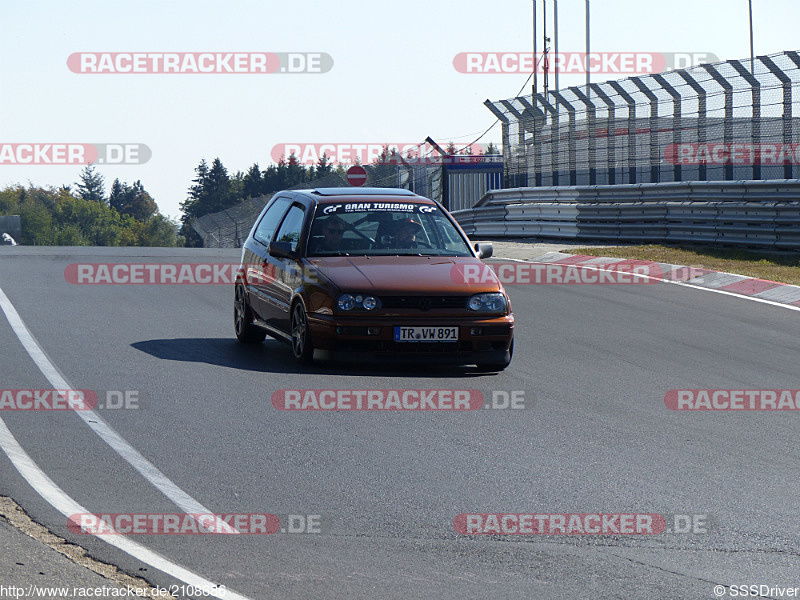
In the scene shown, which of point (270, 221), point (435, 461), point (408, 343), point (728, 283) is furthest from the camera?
point (728, 283)

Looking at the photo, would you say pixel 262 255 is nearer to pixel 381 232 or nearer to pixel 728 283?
pixel 381 232

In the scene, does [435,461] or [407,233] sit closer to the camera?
[435,461]

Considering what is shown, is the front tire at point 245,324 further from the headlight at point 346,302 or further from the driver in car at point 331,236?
the headlight at point 346,302

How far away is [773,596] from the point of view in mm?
4344

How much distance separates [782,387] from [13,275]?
41.7ft

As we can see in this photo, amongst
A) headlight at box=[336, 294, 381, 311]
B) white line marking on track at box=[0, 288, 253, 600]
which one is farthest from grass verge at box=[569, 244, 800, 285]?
white line marking on track at box=[0, 288, 253, 600]

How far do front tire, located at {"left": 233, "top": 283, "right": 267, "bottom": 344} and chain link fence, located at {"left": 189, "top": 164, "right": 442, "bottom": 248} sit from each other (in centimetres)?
1820

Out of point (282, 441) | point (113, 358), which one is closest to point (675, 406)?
point (282, 441)

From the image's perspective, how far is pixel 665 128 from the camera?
22.2 metres

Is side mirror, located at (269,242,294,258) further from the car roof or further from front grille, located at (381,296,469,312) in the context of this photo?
front grille, located at (381,296,469,312)

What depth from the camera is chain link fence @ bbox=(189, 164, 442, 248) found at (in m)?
32.0

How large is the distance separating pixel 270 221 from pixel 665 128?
12.6 meters

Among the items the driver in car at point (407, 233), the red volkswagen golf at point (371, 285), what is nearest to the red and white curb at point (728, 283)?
the red volkswagen golf at point (371, 285)

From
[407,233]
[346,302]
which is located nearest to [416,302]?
[346,302]
